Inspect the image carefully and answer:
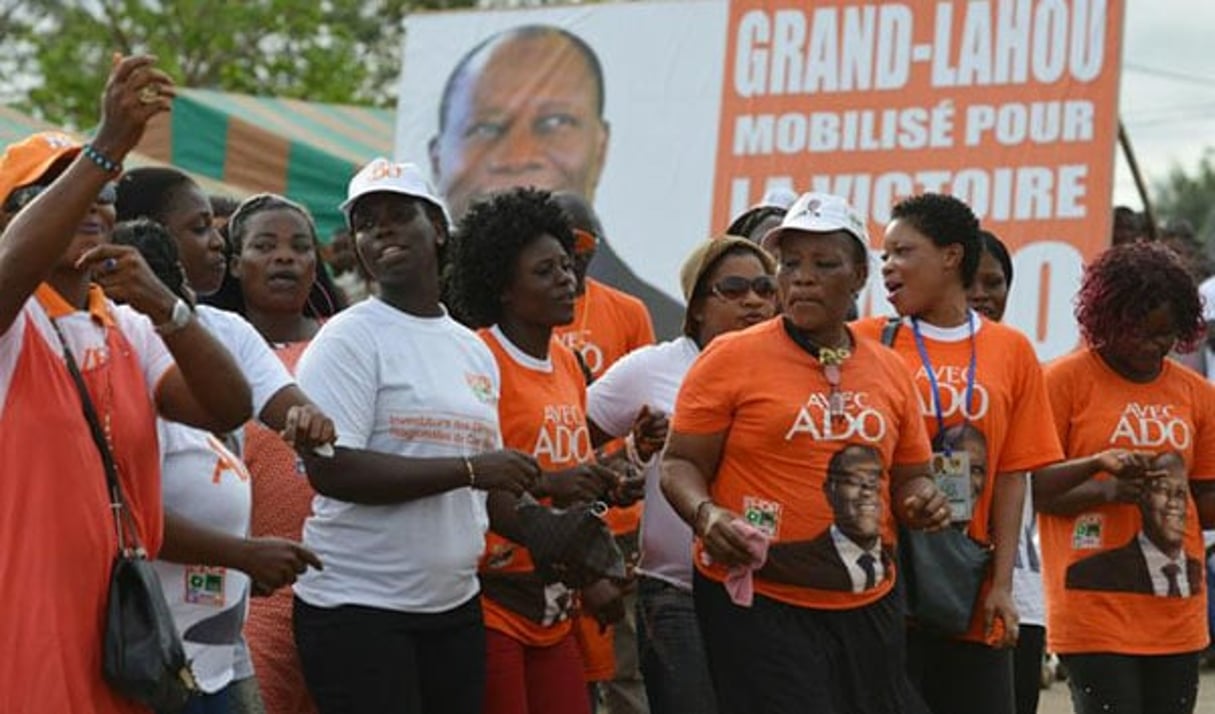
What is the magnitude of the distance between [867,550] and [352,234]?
1.60 metres

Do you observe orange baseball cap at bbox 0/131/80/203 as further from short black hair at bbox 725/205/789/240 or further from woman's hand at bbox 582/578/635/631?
short black hair at bbox 725/205/789/240

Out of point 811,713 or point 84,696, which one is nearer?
point 84,696

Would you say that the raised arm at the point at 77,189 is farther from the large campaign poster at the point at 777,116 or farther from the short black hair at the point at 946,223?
the large campaign poster at the point at 777,116

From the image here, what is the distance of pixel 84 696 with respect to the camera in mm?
4539

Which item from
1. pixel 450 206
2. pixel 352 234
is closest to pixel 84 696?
pixel 352 234

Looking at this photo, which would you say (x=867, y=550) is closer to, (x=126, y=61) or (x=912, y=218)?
(x=912, y=218)

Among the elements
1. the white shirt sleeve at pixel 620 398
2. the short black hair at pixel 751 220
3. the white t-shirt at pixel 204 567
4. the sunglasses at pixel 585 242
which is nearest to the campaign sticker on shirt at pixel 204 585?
the white t-shirt at pixel 204 567

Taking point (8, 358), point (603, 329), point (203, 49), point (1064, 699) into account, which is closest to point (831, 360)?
point (603, 329)

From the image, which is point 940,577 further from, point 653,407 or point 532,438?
point 532,438

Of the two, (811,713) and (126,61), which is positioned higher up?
(126,61)

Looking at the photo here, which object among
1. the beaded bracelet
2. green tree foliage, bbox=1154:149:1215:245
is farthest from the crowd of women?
green tree foliage, bbox=1154:149:1215:245

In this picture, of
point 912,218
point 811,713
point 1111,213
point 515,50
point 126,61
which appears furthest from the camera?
point 515,50

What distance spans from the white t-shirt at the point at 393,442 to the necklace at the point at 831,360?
2.87 feet

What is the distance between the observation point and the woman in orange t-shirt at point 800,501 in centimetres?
615
